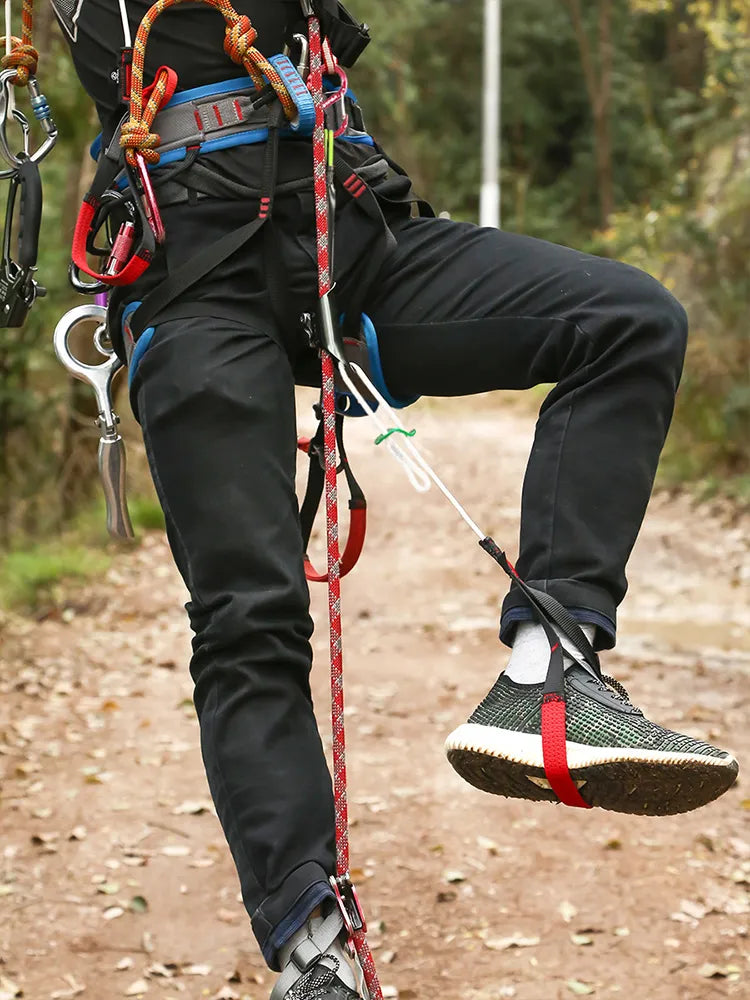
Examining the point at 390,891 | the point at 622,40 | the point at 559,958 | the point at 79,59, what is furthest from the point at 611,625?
the point at 622,40

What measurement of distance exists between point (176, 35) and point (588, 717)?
1.51 meters

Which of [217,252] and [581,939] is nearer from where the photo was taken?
[217,252]

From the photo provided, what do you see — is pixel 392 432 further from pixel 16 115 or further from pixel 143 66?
pixel 16 115

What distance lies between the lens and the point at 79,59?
2.67 meters

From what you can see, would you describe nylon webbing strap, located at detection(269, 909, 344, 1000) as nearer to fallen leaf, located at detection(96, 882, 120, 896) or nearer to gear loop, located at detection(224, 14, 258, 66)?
gear loop, located at detection(224, 14, 258, 66)

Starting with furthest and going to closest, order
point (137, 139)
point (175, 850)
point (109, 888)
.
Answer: point (175, 850)
point (109, 888)
point (137, 139)

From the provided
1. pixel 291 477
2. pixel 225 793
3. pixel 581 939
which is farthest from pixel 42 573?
pixel 225 793

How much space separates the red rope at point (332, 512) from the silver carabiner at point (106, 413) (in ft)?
1.67

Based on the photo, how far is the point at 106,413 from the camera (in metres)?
2.78

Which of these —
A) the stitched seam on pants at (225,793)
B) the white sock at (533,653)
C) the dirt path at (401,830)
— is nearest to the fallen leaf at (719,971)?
the dirt path at (401,830)

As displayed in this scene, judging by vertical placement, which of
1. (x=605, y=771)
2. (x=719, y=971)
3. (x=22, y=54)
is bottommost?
(x=719, y=971)

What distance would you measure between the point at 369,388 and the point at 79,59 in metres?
0.91

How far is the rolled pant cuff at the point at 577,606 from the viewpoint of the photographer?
2.33 metres

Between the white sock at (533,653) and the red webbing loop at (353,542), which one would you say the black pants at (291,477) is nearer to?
the white sock at (533,653)
